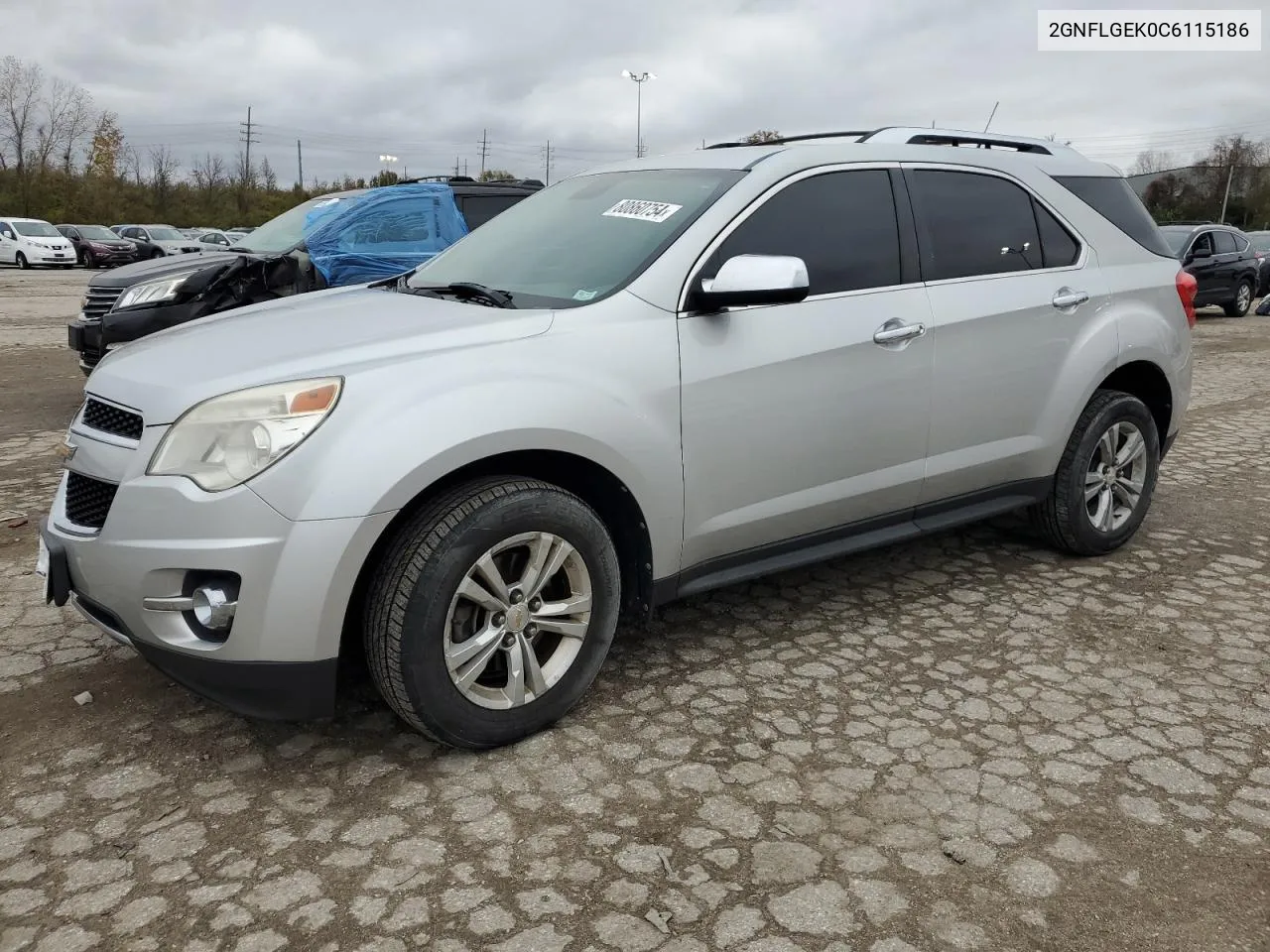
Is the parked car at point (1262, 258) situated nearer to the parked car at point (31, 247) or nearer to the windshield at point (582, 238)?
the windshield at point (582, 238)

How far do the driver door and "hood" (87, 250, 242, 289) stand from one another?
18.3 feet

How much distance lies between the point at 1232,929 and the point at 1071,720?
95 centimetres

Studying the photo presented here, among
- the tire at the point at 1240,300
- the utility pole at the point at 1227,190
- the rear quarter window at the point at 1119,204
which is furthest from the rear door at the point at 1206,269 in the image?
the utility pole at the point at 1227,190

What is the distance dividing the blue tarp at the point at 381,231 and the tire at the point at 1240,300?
50.2 feet

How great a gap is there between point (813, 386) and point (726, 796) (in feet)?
4.50

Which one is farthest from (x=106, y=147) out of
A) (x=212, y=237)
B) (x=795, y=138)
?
(x=795, y=138)

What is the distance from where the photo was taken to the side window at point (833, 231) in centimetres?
341

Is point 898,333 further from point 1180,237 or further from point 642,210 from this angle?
point 1180,237

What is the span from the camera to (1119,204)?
4.54 meters

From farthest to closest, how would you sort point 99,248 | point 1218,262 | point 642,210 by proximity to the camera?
1. point 99,248
2. point 1218,262
3. point 642,210

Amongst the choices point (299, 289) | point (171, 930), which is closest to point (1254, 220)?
point (299, 289)

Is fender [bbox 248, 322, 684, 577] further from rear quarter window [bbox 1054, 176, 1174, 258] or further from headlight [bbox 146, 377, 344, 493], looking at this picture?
rear quarter window [bbox 1054, 176, 1174, 258]

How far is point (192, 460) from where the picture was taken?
102 inches

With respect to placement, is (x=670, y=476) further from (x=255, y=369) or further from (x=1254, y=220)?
(x=1254, y=220)
